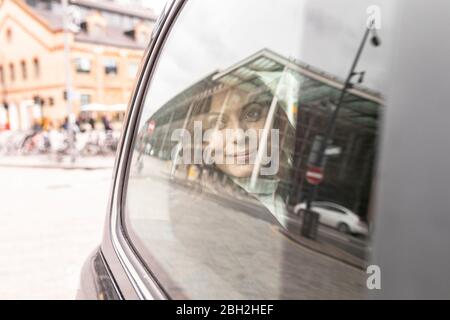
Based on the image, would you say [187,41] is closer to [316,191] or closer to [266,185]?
[266,185]

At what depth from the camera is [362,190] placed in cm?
68

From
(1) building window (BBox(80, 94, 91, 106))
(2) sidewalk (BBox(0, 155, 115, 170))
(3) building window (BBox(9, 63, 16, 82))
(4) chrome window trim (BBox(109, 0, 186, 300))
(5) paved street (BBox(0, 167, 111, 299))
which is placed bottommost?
(5) paved street (BBox(0, 167, 111, 299))

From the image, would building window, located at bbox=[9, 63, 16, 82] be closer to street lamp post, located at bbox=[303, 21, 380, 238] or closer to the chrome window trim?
the chrome window trim

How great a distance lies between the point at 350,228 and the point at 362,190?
0.24 ft

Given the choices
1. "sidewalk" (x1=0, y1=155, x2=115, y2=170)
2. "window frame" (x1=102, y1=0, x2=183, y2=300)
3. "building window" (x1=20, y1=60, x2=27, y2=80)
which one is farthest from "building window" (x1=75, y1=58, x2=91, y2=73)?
"window frame" (x1=102, y1=0, x2=183, y2=300)

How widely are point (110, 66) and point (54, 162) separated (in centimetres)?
1860

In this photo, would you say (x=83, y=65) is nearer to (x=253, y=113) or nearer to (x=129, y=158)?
(x=129, y=158)

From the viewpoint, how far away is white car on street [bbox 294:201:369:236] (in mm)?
694

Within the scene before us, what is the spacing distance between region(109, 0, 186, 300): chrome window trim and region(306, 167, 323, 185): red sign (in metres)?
0.70

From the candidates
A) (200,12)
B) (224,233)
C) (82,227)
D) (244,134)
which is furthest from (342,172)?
(82,227)

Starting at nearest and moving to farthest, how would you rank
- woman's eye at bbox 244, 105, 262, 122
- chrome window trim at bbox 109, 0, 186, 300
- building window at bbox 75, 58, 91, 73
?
woman's eye at bbox 244, 105, 262, 122 → chrome window trim at bbox 109, 0, 186, 300 → building window at bbox 75, 58, 91, 73

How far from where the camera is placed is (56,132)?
18.6 m

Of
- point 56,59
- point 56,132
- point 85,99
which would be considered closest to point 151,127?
point 56,132

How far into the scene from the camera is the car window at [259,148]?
0.73 meters
